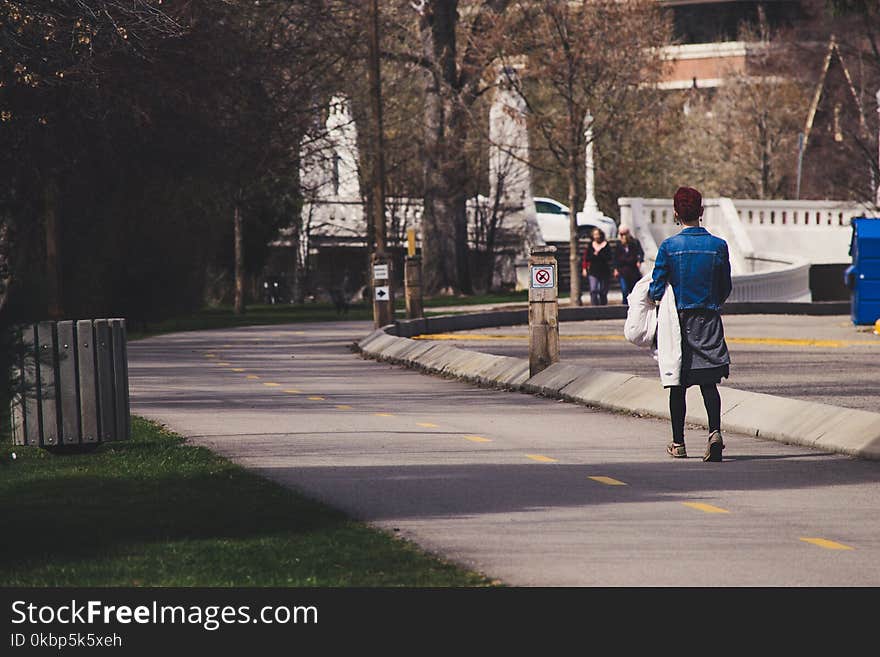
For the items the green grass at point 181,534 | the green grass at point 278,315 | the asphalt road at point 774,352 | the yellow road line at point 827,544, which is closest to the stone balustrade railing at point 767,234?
the green grass at point 278,315

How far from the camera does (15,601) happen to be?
7965 millimetres

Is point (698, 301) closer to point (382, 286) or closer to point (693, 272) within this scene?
point (693, 272)

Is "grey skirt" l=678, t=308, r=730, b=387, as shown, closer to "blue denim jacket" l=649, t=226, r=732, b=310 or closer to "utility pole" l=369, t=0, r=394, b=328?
"blue denim jacket" l=649, t=226, r=732, b=310

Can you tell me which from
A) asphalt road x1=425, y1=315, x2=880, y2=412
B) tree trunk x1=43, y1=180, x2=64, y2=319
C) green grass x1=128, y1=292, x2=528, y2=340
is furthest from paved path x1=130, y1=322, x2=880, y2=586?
green grass x1=128, y1=292, x2=528, y2=340

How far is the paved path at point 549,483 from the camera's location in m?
9.16

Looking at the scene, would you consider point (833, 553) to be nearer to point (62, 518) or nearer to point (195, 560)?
point (195, 560)

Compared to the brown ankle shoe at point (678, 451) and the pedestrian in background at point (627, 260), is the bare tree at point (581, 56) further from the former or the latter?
the brown ankle shoe at point (678, 451)

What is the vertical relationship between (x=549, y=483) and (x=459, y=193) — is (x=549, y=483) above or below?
below

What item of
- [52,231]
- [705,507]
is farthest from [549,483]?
[52,231]

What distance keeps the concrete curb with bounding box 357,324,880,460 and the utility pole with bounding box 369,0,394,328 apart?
6167 mm

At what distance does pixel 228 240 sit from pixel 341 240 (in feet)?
32.9

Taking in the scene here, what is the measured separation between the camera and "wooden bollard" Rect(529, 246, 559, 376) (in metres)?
20.0

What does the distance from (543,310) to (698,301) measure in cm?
700

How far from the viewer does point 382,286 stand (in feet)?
104
